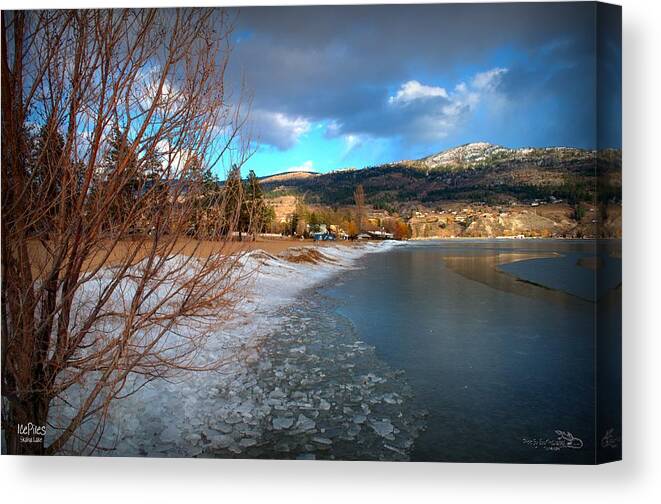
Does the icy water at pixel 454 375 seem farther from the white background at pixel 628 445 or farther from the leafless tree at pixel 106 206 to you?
the leafless tree at pixel 106 206

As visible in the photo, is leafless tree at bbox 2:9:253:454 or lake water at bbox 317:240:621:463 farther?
lake water at bbox 317:240:621:463

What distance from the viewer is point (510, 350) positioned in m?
3.40

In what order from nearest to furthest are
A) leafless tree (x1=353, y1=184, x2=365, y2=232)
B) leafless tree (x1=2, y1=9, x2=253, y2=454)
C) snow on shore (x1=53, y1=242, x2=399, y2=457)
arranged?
leafless tree (x1=2, y1=9, x2=253, y2=454) → snow on shore (x1=53, y1=242, x2=399, y2=457) → leafless tree (x1=353, y1=184, x2=365, y2=232)

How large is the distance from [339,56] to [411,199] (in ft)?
3.51

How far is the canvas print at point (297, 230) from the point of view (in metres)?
3.25

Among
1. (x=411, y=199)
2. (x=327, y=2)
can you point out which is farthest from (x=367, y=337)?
(x=327, y=2)
